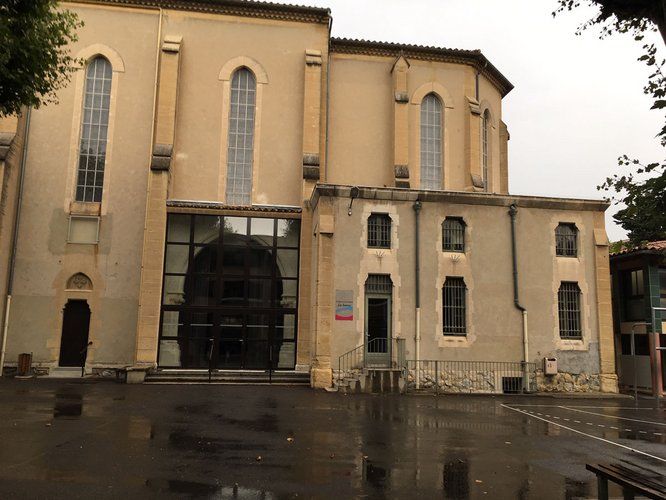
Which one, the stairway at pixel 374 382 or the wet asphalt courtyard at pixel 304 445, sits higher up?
the stairway at pixel 374 382

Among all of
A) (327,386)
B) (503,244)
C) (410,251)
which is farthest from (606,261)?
(327,386)

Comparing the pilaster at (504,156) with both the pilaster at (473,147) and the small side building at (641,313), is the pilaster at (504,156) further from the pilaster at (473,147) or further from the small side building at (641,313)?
the small side building at (641,313)

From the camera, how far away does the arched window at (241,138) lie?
2194 cm

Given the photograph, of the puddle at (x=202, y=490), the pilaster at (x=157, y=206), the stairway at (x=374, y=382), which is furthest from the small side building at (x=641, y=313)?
the pilaster at (x=157, y=206)

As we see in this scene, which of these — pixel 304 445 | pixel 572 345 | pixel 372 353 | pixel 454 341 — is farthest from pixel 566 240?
pixel 304 445

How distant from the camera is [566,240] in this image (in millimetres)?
19484

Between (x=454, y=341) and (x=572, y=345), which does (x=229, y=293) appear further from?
(x=572, y=345)

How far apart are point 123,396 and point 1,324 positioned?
8192 mm

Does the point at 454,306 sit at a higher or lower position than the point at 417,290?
lower

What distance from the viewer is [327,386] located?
17266mm

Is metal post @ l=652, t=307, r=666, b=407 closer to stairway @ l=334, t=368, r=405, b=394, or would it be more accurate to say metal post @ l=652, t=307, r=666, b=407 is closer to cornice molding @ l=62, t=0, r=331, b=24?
stairway @ l=334, t=368, r=405, b=394

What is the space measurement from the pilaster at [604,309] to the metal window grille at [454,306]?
499 centimetres

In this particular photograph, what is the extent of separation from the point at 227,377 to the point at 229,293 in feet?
11.8

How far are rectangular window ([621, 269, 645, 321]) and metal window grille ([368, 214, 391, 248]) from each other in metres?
10.6
